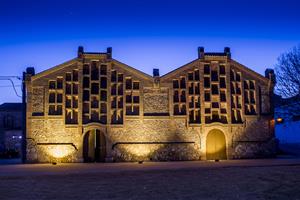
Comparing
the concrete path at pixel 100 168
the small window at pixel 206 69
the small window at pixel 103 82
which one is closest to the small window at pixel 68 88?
the small window at pixel 103 82

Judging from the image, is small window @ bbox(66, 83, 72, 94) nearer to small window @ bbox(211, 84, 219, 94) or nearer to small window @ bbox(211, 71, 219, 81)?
small window @ bbox(211, 84, 219, 94)

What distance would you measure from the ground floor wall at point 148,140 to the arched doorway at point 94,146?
1.36 feet

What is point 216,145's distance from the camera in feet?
115

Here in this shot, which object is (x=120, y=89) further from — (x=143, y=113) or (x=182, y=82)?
(x=182, y=82)

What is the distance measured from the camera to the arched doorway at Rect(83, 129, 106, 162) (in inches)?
1320

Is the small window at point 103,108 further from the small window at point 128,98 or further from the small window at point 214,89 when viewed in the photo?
the small window at point 214,89

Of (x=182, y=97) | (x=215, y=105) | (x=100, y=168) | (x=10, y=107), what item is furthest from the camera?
(x=10, y=107)

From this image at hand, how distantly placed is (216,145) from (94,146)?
10.6 metres

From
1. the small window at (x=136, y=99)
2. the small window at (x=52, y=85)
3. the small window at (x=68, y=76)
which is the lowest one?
the small window at (x=136, y=99)

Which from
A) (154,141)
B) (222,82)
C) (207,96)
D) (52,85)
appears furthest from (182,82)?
(52,85)

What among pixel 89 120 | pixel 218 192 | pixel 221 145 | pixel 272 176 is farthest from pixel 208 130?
pixel 218 192

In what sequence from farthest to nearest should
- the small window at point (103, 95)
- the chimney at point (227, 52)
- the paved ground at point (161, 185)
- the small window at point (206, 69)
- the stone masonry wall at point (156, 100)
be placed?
the chimney at point (227, 52), the small window at point (206, 69), the stone masonry wall at point (156, 100), the small window at point (103, 95), the paved ground at point (161, 185)

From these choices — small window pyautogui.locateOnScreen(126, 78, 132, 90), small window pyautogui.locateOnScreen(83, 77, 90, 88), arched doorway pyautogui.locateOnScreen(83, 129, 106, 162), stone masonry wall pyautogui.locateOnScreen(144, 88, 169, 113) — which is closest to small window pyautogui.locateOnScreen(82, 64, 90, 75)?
small window pyautogui.locateOnScreen(83, 77, 90, 88)

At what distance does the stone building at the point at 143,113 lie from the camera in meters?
33.1
